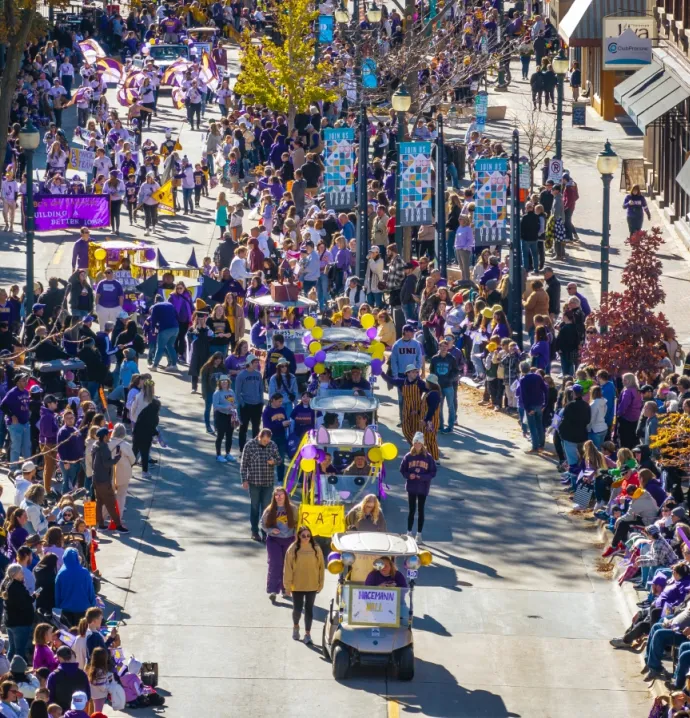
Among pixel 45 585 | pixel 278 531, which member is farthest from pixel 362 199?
pixel 45 585

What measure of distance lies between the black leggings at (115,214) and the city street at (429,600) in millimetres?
10472

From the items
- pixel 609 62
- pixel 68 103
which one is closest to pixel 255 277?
pixel 609 62

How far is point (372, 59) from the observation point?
45.5m

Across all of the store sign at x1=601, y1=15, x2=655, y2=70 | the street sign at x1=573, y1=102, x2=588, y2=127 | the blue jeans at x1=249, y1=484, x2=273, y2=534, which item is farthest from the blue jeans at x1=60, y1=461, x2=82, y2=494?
the street sign at x1=573, y1=102, x2=588, y2=127

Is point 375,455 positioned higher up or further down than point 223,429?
higher up

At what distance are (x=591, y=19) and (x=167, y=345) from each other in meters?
26.3

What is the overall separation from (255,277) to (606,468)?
8.88m

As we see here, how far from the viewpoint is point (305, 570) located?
1873 cm

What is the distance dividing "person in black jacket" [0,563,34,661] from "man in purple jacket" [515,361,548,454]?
918 cm

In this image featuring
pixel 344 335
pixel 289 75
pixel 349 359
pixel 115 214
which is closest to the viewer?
pixel 349 359

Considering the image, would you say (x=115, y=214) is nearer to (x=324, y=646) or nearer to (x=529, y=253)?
(x=529, y=253)

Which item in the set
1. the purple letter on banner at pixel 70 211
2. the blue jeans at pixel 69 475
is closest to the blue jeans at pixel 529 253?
the purple letter on banner at pixel 70 211

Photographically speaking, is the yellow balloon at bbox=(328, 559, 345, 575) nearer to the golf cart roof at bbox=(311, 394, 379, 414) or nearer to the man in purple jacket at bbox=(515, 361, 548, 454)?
the golf cart roof at bbox=(311, 394, 379, 414)

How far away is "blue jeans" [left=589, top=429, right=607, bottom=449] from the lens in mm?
24141
